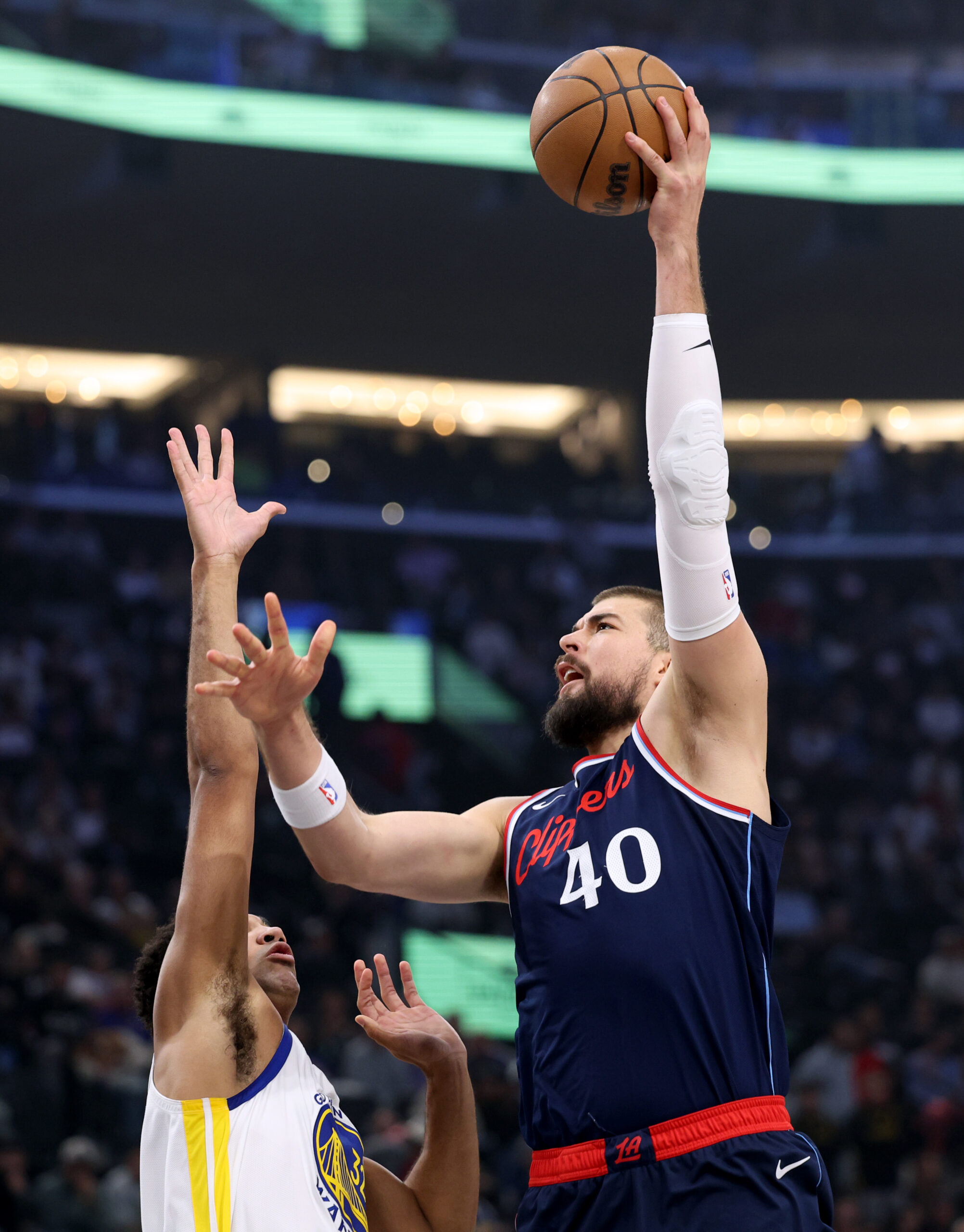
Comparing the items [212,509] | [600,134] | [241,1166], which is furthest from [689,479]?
[241,1166]

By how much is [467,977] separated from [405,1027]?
811 centimetres

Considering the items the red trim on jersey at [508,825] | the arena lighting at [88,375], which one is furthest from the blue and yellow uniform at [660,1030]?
the arena lighting at [88,375]

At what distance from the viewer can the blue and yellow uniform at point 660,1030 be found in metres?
2.68

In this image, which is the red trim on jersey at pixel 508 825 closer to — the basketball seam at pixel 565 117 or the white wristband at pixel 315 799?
the white wristband at pixel 315 799

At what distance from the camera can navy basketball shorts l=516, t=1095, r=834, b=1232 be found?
8.63 ft

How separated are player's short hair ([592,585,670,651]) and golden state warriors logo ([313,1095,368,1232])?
1.37 meters

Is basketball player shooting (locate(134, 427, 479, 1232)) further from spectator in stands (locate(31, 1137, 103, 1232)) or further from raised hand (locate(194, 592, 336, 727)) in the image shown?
spectator in stands (locate(31, 1137, 103, 1232))

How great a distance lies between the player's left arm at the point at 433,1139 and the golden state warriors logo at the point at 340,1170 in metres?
0.16

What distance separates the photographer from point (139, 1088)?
839cm

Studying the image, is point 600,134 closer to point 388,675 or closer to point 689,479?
point 689,479

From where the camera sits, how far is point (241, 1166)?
3021mm

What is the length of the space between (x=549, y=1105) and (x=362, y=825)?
0.76 m

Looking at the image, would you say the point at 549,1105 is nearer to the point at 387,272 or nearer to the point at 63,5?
the point at 63,5

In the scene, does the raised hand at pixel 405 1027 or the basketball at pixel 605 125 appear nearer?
the basketball at pixel 605 125
